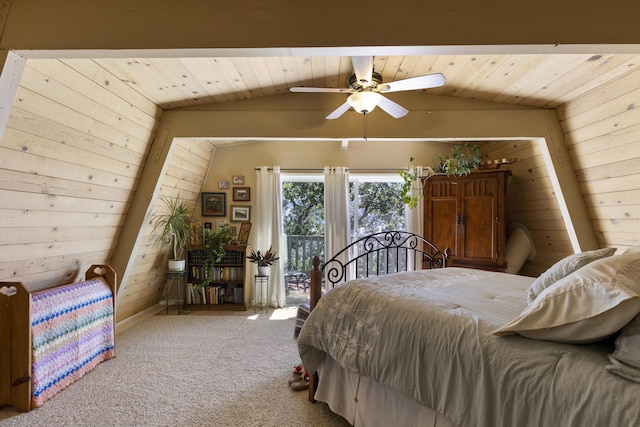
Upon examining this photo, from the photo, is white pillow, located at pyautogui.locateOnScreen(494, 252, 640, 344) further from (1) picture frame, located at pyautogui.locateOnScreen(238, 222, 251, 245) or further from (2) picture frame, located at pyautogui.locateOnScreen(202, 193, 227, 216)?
(2) picture frame, located at pyautogui.locateOnScreen(202, 193, 227, 216)

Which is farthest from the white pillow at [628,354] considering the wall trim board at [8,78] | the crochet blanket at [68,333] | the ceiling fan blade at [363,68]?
the crochet blanket at [68,333]

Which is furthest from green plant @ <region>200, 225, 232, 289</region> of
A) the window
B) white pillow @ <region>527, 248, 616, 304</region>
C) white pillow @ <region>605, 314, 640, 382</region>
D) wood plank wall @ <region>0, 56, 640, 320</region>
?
white pillow @ <region>605, 314, 640, 382</region>

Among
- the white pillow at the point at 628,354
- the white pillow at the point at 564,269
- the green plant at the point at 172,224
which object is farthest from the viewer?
the green plant at the point at 172,224

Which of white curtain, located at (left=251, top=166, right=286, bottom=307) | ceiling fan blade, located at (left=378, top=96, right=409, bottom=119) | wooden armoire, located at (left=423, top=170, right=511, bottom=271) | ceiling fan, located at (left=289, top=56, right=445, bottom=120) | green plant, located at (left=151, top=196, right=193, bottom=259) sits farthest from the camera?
white curtain, located at (left=251, top=166, right=286, bottom=307)

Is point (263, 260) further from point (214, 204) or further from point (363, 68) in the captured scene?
point (363, 68)

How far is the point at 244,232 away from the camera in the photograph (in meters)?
4.24

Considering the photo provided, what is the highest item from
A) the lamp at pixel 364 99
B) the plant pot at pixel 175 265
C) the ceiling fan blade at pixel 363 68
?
the ceiling fan blade at pixel 363 68

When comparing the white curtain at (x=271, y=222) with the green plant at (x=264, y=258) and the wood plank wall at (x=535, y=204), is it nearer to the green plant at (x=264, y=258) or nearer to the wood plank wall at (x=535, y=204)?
the green plant at (x=264, y=258)

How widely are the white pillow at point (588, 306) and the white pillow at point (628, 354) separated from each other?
0.02 metres

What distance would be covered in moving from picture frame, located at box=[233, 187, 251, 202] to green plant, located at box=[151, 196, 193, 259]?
0.72 metres

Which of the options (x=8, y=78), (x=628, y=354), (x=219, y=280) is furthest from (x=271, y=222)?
(x=628, y=354)

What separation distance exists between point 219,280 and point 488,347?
3683 millimetres

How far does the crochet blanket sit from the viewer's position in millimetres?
2037

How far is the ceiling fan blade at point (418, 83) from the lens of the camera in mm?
1823
